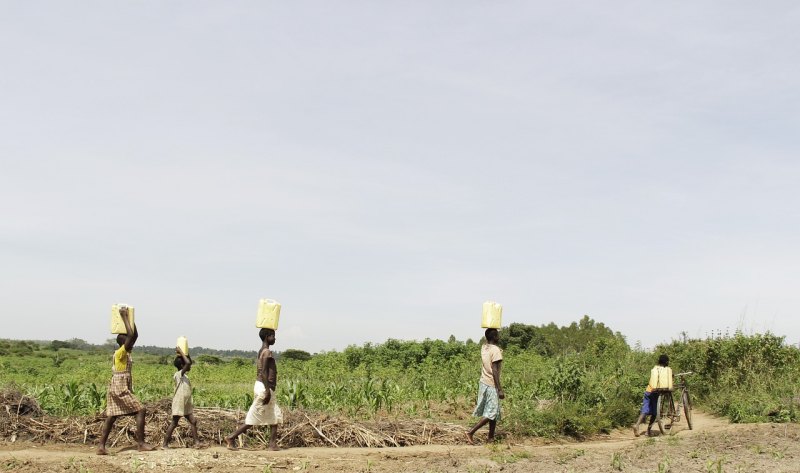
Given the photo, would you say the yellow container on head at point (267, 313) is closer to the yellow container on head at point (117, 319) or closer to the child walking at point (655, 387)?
the yellow container on head at point (117, 319)

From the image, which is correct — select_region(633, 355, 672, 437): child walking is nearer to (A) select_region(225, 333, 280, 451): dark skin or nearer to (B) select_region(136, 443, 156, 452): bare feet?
(A) select_region(225, 333, 280, 451): dark skin

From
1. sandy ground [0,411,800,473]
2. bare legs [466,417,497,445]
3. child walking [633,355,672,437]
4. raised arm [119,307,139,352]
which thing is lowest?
sandy ground [0,411,800,473]

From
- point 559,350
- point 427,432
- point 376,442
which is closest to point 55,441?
point 376,442

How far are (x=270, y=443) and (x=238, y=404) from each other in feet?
12.1

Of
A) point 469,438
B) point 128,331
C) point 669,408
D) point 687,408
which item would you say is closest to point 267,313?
point 128,331

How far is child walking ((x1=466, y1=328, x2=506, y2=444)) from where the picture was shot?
10.9 meters

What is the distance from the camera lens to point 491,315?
1093 centimetres

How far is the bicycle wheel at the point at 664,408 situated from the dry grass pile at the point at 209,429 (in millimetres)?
4270

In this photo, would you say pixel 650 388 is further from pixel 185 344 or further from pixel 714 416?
pixel 185 344

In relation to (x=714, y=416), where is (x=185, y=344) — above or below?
above

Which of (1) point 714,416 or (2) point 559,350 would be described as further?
(2) point 559,350

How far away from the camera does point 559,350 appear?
42.9 meters

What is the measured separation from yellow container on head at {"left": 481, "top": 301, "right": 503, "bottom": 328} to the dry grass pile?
6.37 ft

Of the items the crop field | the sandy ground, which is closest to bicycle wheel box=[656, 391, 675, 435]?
the crop field
